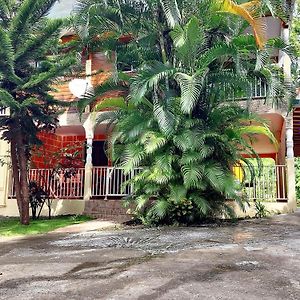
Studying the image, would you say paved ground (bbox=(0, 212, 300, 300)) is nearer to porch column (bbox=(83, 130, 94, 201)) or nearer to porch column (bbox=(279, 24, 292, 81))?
porch column (bbox=(83, 130, 94, 201))

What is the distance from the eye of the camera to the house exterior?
1131cm

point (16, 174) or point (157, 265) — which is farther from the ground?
point (16, 174)

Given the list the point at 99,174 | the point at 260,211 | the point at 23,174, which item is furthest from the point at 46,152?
the point at 260,211

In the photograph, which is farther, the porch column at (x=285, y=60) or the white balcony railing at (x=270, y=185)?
the white balcony railing at (x=270, y=185)

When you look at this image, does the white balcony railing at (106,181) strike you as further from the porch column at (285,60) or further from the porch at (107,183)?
the porch column at (285,60)

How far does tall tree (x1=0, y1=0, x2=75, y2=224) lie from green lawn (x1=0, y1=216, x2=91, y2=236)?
410 mm

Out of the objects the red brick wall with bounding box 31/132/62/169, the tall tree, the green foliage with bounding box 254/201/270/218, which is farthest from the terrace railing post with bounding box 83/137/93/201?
the green foliage with bounding box 254/201/270/218

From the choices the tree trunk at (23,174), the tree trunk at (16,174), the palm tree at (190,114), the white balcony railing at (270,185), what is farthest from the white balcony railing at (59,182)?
the white balcony railing at (270,185)

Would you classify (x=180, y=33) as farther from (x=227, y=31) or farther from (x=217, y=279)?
(x=217, y=279)

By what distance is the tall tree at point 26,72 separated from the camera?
373 inches

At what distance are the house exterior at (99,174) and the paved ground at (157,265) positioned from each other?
3.14m

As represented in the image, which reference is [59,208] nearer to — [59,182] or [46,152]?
[59,182]

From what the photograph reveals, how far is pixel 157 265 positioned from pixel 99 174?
321 inches

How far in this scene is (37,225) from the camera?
34.3 feet
